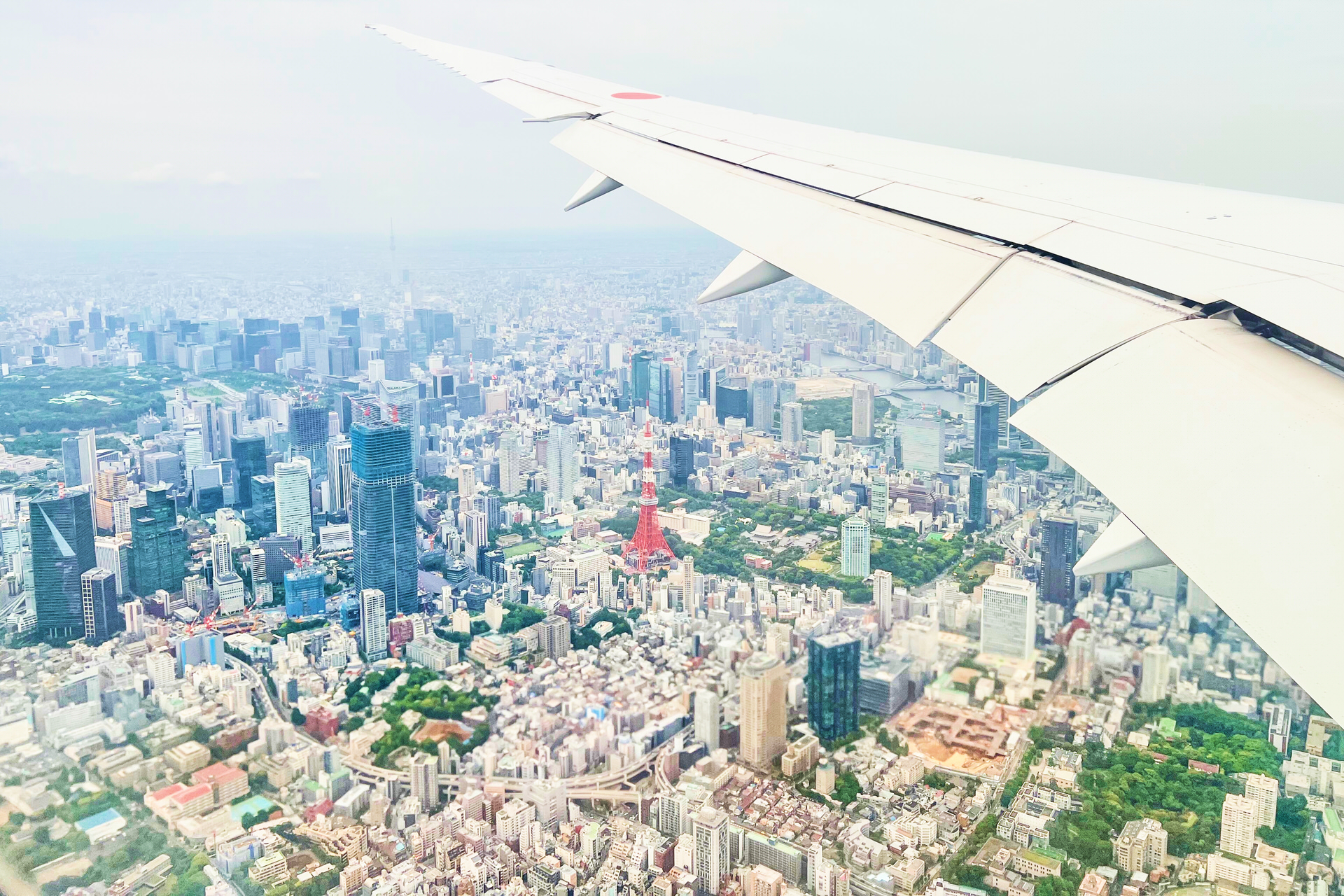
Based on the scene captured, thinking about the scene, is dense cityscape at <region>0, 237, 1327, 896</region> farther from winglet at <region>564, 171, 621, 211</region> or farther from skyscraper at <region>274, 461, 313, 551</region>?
winglet at <region>564, 171, 621, 211</region>

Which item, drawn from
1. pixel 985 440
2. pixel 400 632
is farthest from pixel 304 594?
pixel 985 440

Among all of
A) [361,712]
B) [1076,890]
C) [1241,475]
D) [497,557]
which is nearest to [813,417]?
[497,557]

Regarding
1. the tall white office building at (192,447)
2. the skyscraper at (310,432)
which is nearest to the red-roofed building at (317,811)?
the skyscraper at (310,432)

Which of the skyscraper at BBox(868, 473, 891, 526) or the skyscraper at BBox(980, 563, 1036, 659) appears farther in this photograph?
the skyscraper at BBox(868, 473, 891, 526)

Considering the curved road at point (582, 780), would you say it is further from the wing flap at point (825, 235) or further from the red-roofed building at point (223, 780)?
the wing flap at point (825, 235)

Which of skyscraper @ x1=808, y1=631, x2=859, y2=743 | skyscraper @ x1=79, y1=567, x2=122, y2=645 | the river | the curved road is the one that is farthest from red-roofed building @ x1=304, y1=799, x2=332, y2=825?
the river

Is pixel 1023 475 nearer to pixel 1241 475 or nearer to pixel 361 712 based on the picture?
pixel 361 712
